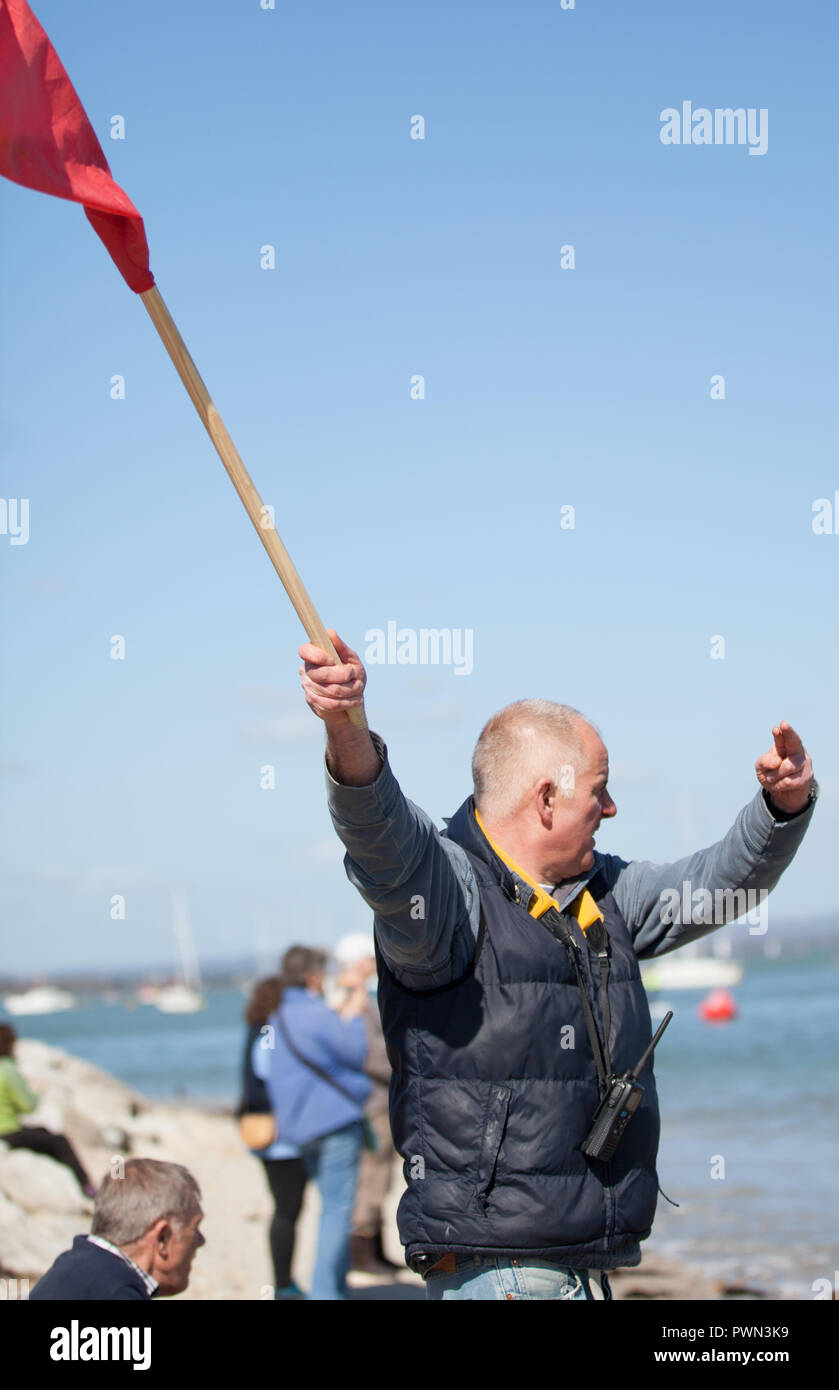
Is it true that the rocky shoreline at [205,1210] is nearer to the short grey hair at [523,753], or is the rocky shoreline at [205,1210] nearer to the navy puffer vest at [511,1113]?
the navy puffer vest at [511,1113]

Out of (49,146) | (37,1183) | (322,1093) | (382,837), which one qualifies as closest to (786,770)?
(382,837)

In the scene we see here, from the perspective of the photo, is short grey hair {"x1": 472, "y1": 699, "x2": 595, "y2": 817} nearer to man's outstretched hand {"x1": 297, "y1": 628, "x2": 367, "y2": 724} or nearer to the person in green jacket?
man's outstretched hand {"x1": 297, "y1": 628, "x2": 367, "y2": 724}

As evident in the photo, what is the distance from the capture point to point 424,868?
3.01 meters

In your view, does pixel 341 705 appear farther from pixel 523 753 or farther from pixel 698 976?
pixel 698 976

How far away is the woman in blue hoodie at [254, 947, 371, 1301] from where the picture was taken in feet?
25.8

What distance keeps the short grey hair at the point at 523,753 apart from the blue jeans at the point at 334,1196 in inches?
192

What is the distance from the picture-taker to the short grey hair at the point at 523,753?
11.3 ft

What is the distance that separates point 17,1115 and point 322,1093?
238 cm

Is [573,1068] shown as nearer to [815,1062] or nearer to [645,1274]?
[645,1274]

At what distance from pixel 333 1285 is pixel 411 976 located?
505 centimetres

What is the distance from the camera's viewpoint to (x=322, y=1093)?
26.3 feet

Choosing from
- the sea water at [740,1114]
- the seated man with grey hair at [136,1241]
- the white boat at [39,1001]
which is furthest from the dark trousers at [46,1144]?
the white boat at [39,1001]

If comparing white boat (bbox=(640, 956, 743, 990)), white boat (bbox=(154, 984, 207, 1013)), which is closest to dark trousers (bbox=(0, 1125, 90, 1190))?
white boat (bbox=(640, 956, 743, 990))
